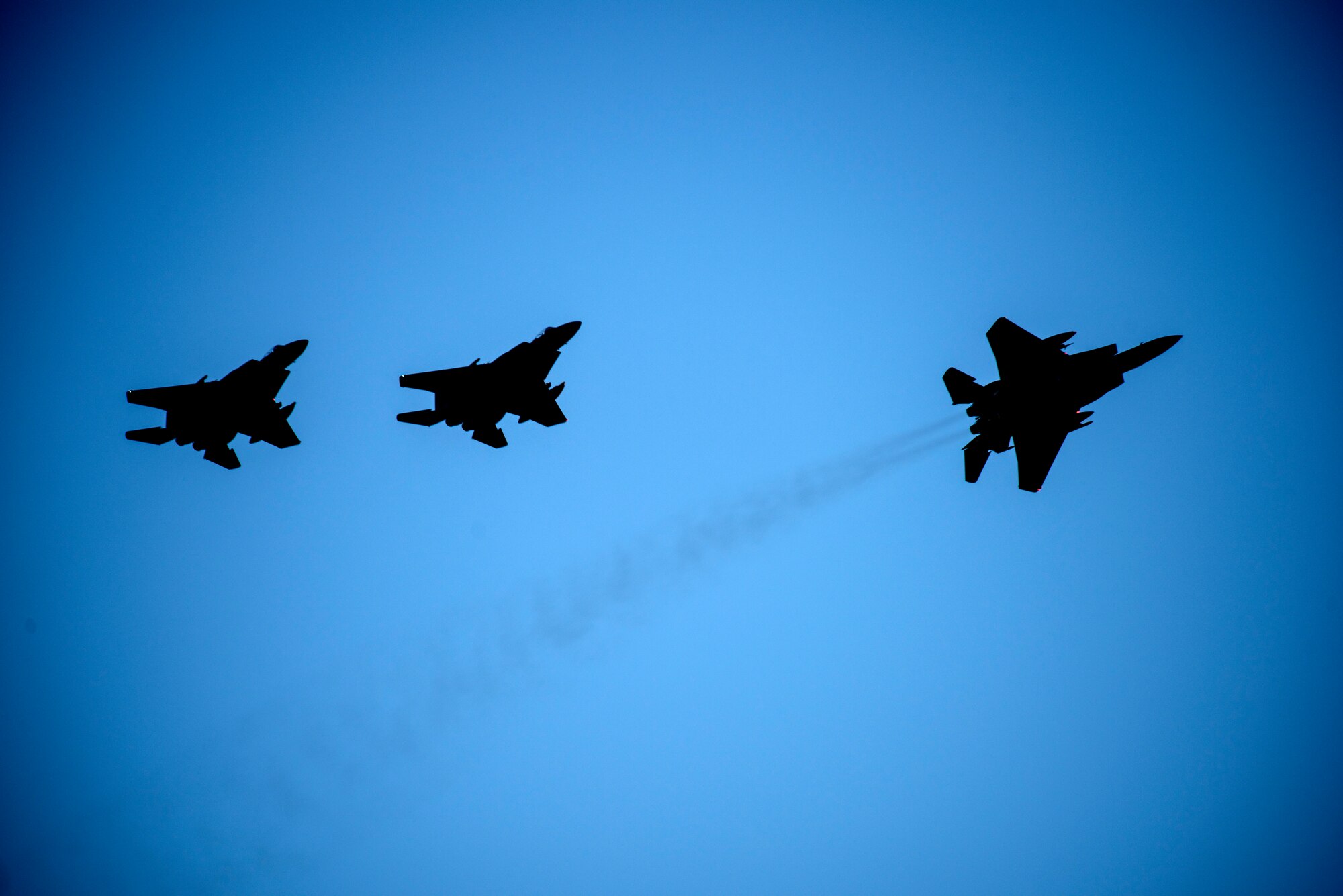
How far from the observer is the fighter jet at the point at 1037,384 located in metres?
28.8

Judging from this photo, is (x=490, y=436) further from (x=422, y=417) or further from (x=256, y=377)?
(x=256, y=377)

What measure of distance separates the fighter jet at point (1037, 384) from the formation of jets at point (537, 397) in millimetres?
32

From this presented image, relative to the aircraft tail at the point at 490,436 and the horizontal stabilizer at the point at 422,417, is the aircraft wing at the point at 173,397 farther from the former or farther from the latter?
the aircraft tail at the point at 490,436

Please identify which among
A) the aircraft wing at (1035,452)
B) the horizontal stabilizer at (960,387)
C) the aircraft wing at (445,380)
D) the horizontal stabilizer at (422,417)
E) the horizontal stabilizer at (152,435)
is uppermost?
the horizontal stabilizer at (152,435)

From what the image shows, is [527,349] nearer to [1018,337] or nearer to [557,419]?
[557,419]

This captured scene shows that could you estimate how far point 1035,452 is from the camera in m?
31.5

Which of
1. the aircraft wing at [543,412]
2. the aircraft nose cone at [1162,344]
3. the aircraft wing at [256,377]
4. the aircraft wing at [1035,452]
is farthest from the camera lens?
the aircraft wing at [543,412]

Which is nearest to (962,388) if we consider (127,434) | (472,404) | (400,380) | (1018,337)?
(1018,337)

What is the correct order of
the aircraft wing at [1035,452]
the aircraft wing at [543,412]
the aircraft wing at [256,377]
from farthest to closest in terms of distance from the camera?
the aircraft wing at [543,412], the aircraft wing at [256,377], the aircraft wing at [1035,452]

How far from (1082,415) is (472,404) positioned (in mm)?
25650

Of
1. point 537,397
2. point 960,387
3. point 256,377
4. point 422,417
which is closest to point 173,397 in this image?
point 256,377

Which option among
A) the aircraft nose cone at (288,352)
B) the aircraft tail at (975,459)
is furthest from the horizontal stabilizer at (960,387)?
the aircraft nose cone at (288,352)

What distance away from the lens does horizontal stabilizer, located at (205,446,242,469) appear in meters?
35.1

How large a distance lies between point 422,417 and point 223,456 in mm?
10690
